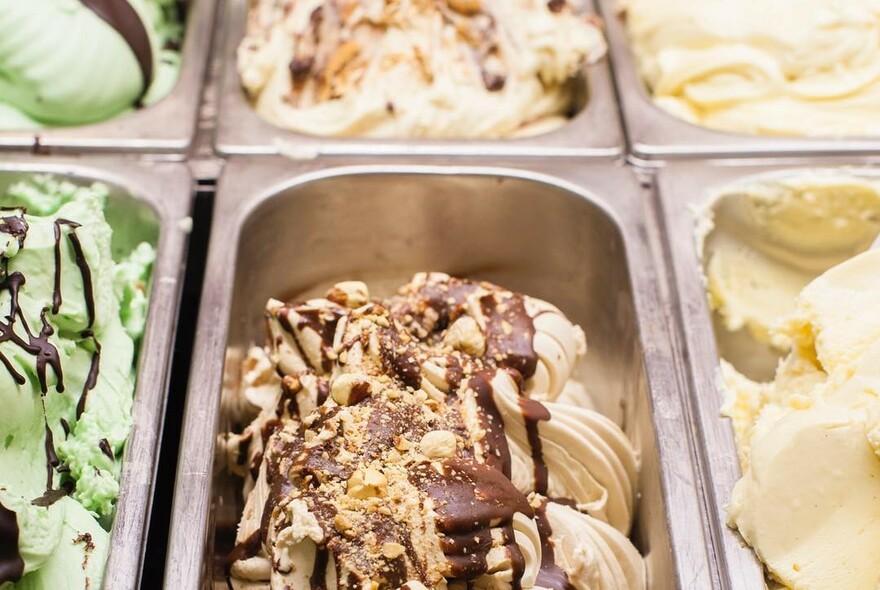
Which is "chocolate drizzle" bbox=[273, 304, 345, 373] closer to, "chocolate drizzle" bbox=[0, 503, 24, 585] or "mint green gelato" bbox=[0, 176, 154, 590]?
"mint green gelato" bbox=[0, 176, 154, 590]

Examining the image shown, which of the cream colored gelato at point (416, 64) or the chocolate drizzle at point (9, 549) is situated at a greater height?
the cream colored gelato at point (416, 64)

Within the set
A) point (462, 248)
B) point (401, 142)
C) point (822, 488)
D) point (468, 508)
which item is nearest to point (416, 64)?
point (401, 142)

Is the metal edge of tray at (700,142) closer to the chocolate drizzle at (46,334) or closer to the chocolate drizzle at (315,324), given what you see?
the chocolate drizzle at (315,324)

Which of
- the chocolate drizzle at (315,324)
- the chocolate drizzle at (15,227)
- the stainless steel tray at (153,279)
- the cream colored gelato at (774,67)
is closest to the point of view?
the stainless steel tray at (153,279)

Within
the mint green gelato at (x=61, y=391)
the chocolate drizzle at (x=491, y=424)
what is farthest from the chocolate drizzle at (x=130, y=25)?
the chocolate drizzle at (x=491, y=424)

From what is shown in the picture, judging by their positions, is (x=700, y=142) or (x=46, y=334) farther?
(x=700, y=142)

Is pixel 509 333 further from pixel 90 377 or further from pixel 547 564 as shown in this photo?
pixel 90 377

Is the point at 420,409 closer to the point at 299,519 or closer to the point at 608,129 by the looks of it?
the point at 299,519
